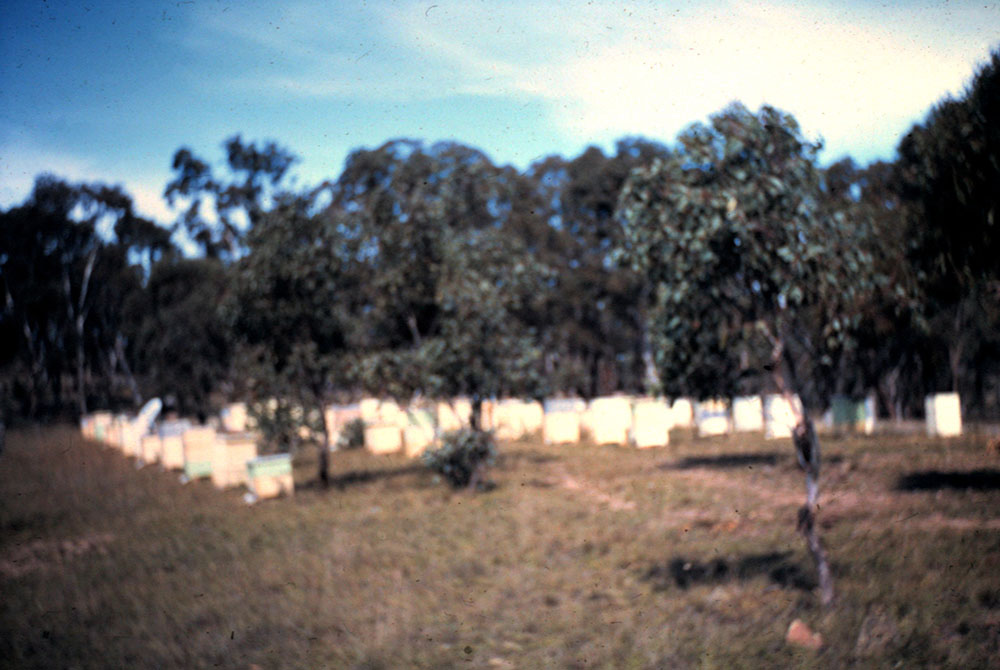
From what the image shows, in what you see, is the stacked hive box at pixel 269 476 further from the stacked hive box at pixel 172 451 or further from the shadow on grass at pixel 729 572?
the shadow on grass at pixel 729 572

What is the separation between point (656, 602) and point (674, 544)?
2.85 m

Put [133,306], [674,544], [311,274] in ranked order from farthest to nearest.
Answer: [133,306] → [311,274] → [674,544]

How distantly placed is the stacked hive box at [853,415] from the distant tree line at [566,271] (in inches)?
82.2

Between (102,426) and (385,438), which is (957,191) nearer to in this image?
(385,438)

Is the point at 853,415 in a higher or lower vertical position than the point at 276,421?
lower

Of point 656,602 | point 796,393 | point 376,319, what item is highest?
point 376,319

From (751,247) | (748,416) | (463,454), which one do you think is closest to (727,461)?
(463,454)

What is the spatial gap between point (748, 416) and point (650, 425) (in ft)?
15.5

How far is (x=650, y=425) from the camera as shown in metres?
25.8

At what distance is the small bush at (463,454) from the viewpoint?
1789 cm

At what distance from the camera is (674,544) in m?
12.2

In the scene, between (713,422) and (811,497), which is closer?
(811,497)

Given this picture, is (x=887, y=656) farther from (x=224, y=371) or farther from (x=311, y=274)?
(x=224, y=371)

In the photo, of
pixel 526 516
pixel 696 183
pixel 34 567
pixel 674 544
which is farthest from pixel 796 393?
pixel 34 567
